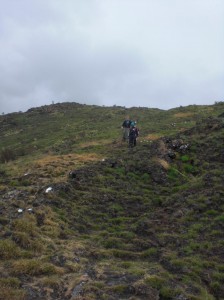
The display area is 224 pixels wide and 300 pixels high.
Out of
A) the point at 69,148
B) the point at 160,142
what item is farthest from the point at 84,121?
the point at 160,142

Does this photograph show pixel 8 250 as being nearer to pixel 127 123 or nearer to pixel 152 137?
pixel 127 123

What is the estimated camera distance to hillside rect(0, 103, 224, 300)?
1196cm

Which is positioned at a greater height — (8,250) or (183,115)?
(183,115)

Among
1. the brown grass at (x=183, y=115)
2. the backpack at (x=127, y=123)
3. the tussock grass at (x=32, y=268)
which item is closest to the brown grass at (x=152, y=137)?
the backpack at (x=127, y=123)

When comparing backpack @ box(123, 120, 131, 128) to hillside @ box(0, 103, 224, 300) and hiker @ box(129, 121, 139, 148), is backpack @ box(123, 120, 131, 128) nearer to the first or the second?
hiker @ box(129, 121, 139, 148)

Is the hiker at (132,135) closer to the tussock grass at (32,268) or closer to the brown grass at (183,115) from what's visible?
the brown grass at (183,115)

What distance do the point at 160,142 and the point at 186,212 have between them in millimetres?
12917

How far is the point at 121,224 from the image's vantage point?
59.6ft

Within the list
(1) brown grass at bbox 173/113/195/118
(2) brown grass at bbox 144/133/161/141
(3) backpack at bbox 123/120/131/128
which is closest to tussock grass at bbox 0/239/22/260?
(3) backpack at bbox 123/120/131/128

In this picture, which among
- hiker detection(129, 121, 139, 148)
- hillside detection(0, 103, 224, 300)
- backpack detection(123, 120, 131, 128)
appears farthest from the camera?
backpack detection(123, 120, 131, 128)

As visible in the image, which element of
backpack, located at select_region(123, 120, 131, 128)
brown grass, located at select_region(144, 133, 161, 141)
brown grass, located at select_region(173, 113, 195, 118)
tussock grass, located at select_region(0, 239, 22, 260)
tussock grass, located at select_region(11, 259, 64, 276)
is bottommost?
tussock grass, located at select_region(11, 259, 64, 276)

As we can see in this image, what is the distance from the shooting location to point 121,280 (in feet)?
40.0

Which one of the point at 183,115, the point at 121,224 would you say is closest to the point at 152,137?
the point at 183,115

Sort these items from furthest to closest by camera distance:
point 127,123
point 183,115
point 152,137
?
point 183,115, point 152,137, point 127,123
